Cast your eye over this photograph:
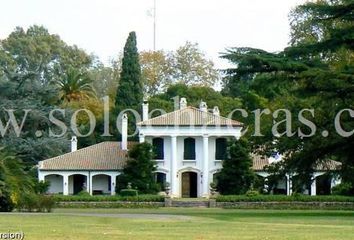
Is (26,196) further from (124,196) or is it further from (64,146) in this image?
(64,146)

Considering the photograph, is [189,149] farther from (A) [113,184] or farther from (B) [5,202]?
(B) [5,202]

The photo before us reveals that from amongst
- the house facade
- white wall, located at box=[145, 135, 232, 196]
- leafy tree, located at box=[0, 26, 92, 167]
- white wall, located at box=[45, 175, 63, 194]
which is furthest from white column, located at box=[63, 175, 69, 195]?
white wall, located at box=[145, 135, 232, 196]

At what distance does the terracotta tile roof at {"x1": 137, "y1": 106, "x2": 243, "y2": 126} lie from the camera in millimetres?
77438

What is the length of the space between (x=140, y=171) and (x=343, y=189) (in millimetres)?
15095

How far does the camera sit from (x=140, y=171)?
7331cm

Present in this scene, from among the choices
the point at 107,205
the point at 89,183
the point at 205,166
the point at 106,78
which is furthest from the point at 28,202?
the point at 106,78

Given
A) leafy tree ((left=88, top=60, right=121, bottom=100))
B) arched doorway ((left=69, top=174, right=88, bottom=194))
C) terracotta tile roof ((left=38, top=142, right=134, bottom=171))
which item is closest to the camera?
terracotta tile roof ((left=38, top=142, right=134, bottom=171))

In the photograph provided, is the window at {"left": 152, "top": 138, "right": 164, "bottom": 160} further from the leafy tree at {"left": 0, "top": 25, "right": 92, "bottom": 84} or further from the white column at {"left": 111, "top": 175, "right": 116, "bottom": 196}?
the leafy tree at {"left": 0, "top": 25, "right": 92, "bottom": 84}

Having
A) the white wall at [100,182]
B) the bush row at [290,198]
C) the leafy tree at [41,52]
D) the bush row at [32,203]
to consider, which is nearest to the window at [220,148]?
the white wall at [100,182]

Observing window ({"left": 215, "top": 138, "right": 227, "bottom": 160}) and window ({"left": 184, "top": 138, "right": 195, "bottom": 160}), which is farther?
window ({"left": 184, "top": 138, "right": 195, "bottom": 160})

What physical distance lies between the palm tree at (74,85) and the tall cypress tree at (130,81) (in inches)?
259

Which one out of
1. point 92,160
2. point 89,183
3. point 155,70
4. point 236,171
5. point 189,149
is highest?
point 155,70

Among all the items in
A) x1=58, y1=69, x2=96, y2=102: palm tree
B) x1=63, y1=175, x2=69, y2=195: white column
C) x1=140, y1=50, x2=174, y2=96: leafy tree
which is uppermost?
x1=140, y1=50, x2=174, y2=96: leafy tree

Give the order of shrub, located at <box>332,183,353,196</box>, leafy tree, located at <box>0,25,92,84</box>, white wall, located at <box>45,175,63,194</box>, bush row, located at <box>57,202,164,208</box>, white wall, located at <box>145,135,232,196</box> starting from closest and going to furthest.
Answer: bush row, located at <box>57,202,164,208</box> < shrub, located at <box>332,183,353,196</box> < white wall, located at <box>145,135,232,196</box> < white wall, located at <box>45,175,63,194</box> < leafy tree, located at <box>0,25,92,84</box>
